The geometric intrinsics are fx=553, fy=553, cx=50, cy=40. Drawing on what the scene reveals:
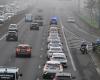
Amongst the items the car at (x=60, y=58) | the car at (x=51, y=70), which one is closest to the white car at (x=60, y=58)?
the car at (x=60, y=58)

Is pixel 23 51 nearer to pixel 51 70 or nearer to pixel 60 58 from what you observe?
pixel 60 58

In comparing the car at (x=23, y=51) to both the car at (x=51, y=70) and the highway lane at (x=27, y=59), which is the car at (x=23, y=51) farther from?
the car at (x=51, y=70)

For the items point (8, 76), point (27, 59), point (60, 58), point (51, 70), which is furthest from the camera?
point (27, 59)

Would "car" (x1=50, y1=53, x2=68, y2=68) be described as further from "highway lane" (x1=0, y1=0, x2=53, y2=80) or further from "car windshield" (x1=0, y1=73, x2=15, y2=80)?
"car windshield" (x1=0, y1=73, x2=15, y2=80)

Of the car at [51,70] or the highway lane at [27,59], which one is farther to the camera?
the highway lane at [27,59]

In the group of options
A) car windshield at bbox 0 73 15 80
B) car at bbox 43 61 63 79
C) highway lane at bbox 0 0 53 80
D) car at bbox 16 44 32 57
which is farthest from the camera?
car at bbox 16 44 32 57

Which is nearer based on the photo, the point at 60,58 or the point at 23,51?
the point at 60,58

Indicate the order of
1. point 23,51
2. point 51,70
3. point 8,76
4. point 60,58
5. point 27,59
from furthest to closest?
point 23,51 → point 27,59 → point 60,58 → point 51,70 → point 8,76

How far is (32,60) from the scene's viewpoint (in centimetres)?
5838

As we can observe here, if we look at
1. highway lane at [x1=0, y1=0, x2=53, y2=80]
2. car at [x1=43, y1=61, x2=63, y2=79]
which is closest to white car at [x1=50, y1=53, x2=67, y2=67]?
highway lane at [x1=0, y1=0, x2=53, y2=80]

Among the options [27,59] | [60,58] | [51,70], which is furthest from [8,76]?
[27,59]

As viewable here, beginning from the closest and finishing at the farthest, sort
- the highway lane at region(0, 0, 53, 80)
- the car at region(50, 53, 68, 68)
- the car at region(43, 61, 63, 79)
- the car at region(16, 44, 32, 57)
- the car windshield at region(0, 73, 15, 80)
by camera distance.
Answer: the car windshield at region(0, 73, 15, 80), the car at region(43, 61, 63, 79), the highway lane at region(0, 0, 53, 80), the car at region(50, 53, 68, 68), the car at region(16, 44, 32, 57)

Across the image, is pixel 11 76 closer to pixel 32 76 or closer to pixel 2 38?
pixel 32 76

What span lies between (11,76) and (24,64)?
20752 mm
